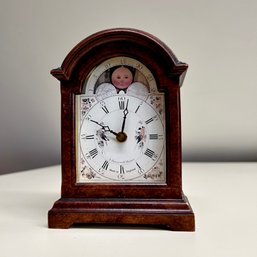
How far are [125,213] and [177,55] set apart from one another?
3.47 ft

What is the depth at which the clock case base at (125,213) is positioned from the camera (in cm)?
62

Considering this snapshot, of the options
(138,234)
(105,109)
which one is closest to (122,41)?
(105,109)

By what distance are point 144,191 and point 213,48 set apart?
1.06m

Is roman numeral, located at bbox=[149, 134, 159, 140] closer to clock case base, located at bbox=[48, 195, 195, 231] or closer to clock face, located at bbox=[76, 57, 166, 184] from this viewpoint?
clock face, located at bbox=[76, 57, 166, 184]

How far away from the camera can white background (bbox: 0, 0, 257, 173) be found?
4.88 feet

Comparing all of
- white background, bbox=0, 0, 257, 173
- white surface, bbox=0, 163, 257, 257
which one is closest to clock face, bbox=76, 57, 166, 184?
white surface, bbox=0, 163, 257, 257

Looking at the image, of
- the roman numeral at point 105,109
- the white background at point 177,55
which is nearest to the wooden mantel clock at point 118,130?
the roman numeral at point 105,109

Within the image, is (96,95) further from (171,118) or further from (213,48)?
(213,48)

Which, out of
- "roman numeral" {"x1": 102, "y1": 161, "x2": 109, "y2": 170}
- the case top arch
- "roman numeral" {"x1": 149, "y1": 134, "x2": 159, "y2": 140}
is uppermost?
the case top arch

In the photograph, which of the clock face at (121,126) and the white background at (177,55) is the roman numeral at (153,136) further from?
the white background at (177,55)

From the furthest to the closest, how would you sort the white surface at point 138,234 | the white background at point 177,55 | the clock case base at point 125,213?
1. the white background at point 177,55
2. the clock case base at point 125,213
3. the white surface at point 138,234

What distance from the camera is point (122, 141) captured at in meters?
0.68

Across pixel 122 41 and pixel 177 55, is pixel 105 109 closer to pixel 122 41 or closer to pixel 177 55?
pixel 122 41

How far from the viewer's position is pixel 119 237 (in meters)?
0.58
